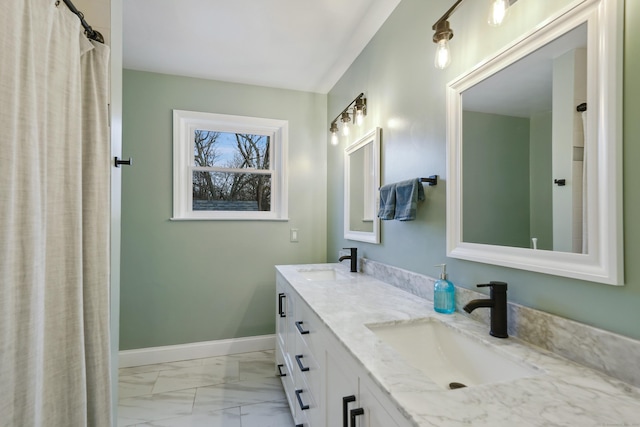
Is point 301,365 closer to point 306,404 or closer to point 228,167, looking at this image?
point 306,404

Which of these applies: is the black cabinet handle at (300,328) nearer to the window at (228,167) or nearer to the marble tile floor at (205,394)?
the marble tile floor at (205,394)

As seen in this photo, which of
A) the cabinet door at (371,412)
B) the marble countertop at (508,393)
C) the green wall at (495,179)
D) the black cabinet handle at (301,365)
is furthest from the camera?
the black cabinet handle at (301,365)

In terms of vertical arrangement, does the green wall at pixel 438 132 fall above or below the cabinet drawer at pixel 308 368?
above

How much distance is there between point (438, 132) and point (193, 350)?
257 centimetres

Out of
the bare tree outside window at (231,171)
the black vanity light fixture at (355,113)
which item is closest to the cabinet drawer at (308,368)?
the black vanity light fixture at (355,113)

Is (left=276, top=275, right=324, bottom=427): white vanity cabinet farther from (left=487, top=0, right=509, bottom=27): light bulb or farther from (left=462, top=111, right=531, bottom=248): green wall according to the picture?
(left=487, top=0, right=509, bottom=27): light bulb

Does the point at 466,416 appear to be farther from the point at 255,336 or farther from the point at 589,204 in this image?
the point at 255,336

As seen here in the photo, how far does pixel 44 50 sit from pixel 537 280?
1670 millimetres

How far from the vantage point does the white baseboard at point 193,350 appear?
2.43 m

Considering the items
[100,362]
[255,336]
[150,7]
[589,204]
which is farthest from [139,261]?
[589,204]

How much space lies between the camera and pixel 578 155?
0.82 m

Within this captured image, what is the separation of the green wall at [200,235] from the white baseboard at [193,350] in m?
0.05

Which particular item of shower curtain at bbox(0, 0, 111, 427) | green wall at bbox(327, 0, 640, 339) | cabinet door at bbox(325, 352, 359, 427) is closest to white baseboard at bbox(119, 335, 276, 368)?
green wall at bbox(327, 0, 640, 339)

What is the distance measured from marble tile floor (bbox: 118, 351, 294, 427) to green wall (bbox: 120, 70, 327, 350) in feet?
0.82
